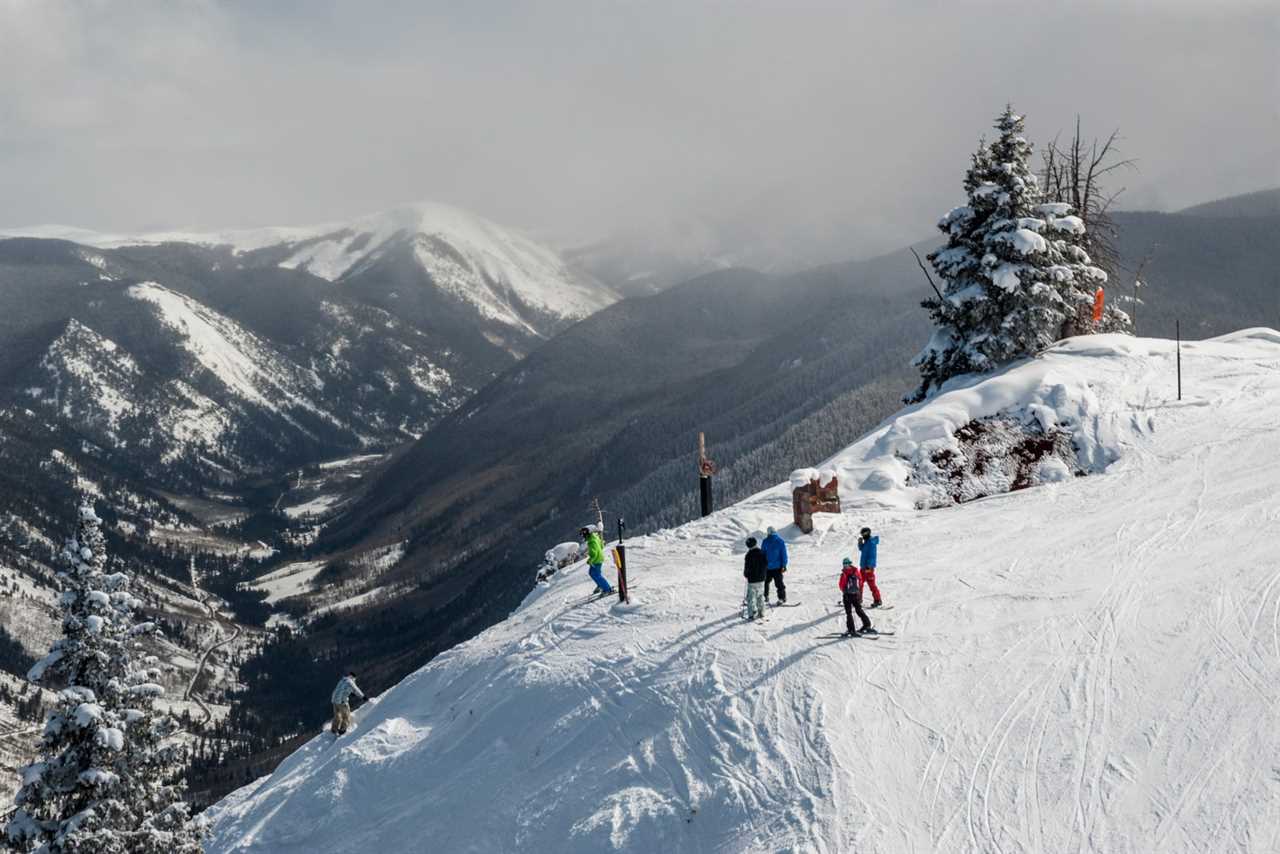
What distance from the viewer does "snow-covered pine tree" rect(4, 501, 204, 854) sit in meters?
19.6

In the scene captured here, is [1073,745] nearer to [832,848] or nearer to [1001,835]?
[1001,835]

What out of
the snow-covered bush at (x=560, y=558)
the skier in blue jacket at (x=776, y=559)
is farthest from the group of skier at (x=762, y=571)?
the snow-covered bush at (x=560, y=558)

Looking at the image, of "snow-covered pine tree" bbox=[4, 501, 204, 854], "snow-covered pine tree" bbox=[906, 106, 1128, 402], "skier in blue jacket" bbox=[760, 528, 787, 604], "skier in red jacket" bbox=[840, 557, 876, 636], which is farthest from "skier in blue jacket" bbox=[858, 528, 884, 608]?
"snow-covered pine tree" bbox=[906, 106, 1128, 402]

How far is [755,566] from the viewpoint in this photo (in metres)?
19.6

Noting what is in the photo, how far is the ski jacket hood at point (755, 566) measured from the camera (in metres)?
19.5

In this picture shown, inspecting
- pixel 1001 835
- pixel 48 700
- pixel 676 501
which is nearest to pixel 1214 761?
pixel 1001 835

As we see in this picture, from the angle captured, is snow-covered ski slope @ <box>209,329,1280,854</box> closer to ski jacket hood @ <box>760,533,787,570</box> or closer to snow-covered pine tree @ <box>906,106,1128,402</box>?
ski jacket hood @ <box>760,533,787,570</box>

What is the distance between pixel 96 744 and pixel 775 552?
15636mm

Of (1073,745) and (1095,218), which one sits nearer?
(1073,745)

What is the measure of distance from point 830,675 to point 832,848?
4.12m

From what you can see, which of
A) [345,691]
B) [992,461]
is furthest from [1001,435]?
[345,691]

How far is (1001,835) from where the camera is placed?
13.0m

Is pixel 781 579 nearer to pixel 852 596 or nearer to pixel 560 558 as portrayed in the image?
pixel 852 596

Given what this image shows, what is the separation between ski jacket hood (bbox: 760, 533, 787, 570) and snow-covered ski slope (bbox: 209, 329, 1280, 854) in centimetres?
103
